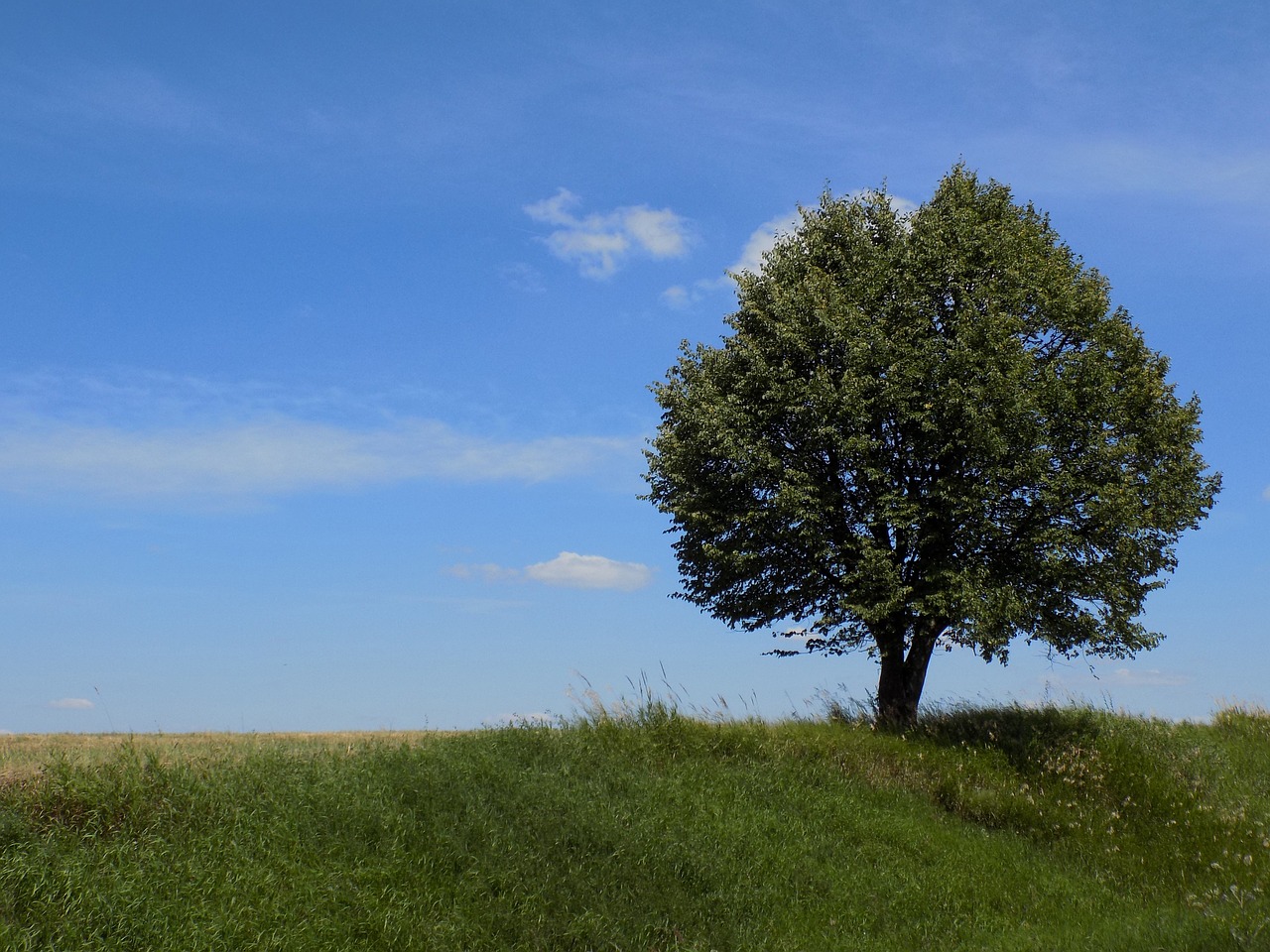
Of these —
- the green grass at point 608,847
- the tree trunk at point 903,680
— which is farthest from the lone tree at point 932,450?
the green grass at point 608,847

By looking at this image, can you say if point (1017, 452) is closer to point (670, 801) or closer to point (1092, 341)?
point (1092, 341)

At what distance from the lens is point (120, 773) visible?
12219 millimetres

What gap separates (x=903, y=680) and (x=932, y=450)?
20.5ft

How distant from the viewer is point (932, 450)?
22156mm

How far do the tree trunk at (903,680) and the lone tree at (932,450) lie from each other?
63 mm

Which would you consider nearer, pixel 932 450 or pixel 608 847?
pixel 608 847

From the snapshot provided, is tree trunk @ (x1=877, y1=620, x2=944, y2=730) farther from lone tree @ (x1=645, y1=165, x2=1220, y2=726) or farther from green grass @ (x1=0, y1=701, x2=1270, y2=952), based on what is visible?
green grass @ (x1=0, y1=701, x2=1270, y2=952)

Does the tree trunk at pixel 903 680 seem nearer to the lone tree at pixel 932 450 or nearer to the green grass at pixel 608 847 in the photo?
the lone tree at pixel 932 450

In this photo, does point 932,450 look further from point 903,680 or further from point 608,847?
point 608,847

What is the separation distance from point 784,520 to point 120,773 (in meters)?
15.0

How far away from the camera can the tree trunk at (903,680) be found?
23594 mm

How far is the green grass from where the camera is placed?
10648mm

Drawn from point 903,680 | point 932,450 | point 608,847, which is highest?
point 932,450

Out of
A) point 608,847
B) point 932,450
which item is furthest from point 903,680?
point 608,847
